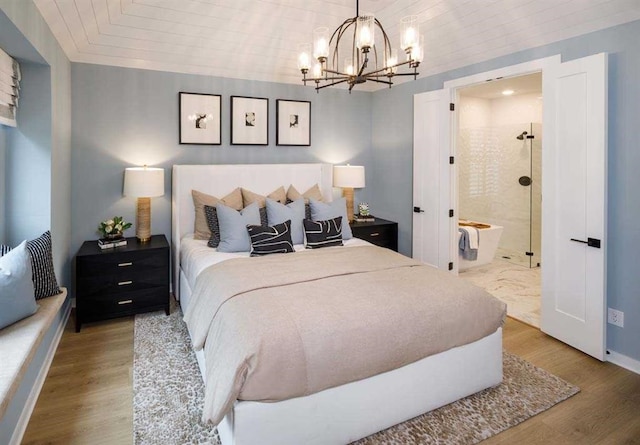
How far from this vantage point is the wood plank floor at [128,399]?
2.04 meters

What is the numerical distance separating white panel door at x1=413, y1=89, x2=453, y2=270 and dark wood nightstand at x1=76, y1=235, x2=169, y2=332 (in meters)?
2.78

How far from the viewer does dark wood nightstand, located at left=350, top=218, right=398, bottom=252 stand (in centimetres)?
446

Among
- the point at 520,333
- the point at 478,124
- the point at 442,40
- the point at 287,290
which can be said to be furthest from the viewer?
the point at 478,124

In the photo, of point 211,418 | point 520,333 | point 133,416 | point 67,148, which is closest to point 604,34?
point 520,333

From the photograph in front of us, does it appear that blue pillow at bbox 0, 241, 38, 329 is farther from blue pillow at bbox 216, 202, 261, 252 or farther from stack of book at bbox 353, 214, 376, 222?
stack of book at bbox 353, 214, 376, 222

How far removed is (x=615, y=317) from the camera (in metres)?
2.79

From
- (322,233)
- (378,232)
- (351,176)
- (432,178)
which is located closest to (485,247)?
(432,178)

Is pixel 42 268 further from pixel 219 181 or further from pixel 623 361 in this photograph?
pixel 623 361

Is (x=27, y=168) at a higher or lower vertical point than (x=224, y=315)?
higher

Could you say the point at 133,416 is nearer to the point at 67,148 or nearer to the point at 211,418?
the point at 211,418

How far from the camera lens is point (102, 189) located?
12.6 ft

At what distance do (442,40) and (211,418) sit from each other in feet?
11.8

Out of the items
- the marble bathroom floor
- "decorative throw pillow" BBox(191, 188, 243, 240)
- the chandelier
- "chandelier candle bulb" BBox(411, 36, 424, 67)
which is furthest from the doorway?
"decorative throw pillow" BBox(191, 188, 243, 240)

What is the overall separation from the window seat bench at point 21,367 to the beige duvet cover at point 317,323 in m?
0.78
